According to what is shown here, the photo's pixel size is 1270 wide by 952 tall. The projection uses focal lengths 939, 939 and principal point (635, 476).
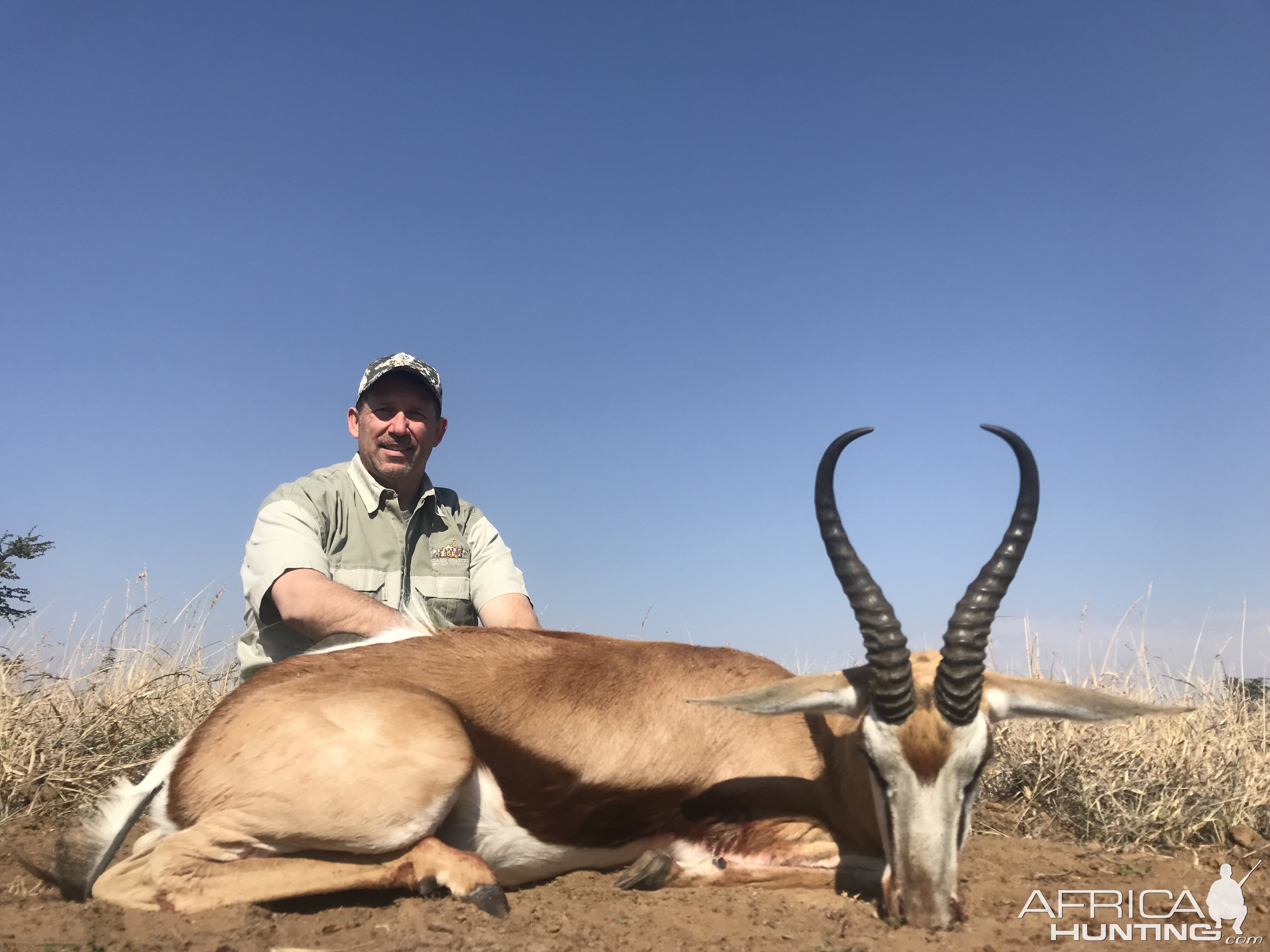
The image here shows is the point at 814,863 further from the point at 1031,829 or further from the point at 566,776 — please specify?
the point at 1031,829

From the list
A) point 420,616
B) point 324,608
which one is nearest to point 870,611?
point 420,616

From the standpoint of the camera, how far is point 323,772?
3.68 meters

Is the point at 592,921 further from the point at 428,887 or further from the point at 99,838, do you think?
the point at 99,838

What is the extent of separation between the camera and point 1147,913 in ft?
13.1

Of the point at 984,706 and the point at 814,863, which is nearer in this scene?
the point at 984,706

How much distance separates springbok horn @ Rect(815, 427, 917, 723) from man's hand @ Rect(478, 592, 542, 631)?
9.62 ft

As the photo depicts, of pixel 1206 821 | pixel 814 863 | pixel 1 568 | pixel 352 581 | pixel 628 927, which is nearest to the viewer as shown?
pixel 628 927

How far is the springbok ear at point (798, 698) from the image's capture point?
3.99 m

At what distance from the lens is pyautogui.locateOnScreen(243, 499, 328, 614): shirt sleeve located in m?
5.82

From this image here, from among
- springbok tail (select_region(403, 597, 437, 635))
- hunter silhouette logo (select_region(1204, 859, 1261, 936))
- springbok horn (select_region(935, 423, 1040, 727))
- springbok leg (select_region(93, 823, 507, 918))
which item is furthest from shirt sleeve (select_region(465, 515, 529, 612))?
hunter silhouette logo (select_region(1204, 859, 1261, 936))

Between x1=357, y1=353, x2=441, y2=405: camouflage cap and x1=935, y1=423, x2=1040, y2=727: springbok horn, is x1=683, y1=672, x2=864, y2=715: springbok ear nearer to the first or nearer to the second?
x1=935, y1=423, x2=1040, y2=727: springbok horn

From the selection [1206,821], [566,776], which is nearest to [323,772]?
[566,776]

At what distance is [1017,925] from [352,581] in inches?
179

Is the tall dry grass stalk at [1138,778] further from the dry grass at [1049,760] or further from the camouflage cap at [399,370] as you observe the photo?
the camouflage cap at [399,370]
